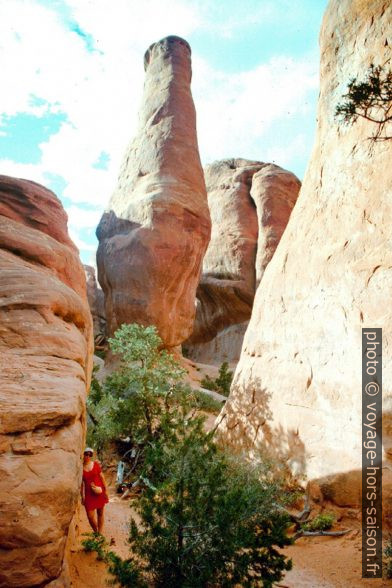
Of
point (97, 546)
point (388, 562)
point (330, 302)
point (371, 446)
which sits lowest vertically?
point (97, 546)

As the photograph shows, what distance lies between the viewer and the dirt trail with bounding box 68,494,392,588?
17.7 ft

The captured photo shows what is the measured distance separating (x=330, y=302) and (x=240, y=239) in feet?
71.7

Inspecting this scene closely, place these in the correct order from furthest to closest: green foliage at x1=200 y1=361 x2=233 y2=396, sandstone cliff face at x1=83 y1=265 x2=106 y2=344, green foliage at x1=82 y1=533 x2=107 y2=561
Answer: sandstone cliff face at x1=83 y1=265 x2=106 y2=344 < green foliage at x1=200 y1=361 x2=233 y2=396 < green foliage at x1=82 y1=533 x2=107 y2=561

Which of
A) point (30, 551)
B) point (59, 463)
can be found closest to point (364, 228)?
point (59, 463)

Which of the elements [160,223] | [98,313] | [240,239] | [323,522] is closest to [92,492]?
[323,522]

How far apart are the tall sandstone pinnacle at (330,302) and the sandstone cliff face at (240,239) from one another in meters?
17.0

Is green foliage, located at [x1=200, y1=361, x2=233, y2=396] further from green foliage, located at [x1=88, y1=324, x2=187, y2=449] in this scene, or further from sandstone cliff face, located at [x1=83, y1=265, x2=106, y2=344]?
sandstone cliff face, located at [x1=83, y1=265, x2=106, y2=344]

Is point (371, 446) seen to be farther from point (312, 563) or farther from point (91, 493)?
point (91, 493)

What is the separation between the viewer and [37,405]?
4.38 m

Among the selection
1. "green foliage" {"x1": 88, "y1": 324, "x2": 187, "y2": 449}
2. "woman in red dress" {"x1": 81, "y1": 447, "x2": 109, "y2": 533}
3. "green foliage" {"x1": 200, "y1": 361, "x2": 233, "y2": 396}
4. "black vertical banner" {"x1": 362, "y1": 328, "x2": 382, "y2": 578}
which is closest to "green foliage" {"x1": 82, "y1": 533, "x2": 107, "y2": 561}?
"woman in red dress" {"x1": 81, "y1": 447, "x2": 109, "y2": 533}

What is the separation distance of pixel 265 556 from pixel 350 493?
3329 mm

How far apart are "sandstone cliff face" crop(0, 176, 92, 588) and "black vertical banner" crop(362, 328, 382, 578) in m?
4.58

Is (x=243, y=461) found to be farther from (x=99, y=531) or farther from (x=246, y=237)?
(x=246, y=237)

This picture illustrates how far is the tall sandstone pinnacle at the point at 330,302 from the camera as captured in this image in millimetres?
7711
